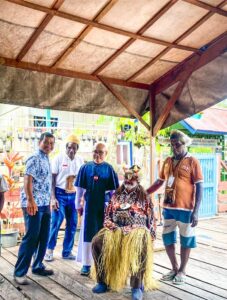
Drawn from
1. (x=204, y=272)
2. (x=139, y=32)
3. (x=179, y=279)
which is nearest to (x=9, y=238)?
(x=179, y=279)

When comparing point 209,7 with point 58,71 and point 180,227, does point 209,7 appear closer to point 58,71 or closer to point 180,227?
point 58,71

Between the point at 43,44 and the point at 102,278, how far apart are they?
258 centimetres

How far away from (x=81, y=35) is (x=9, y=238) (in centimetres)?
323

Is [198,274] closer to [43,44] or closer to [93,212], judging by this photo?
[93,212]

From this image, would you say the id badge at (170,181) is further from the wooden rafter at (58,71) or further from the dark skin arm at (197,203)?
the wooden rafter at (58,71)

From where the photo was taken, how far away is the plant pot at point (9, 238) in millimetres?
5172

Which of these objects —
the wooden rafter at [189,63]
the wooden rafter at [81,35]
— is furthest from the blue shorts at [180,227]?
the wooden rafter at [81,35]

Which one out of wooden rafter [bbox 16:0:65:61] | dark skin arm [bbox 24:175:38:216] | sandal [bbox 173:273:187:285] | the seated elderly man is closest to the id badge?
the seated elderly man

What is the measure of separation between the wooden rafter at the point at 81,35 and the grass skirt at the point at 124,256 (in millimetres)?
2082

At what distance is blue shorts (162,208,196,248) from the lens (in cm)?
354

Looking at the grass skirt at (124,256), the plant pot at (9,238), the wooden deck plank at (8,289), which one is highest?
the grass skirt at (124,256)

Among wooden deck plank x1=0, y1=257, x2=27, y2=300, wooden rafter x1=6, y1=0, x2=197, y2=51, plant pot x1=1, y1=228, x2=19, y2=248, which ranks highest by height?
wooden rafter x1=6, y1=0, x2=197, y2=51

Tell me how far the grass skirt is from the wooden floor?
0.63 feet

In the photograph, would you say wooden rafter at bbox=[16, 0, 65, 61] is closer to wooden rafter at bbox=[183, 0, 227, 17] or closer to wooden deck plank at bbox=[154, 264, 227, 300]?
wooden rafter at bbox=[183, 0, 227, 17]
